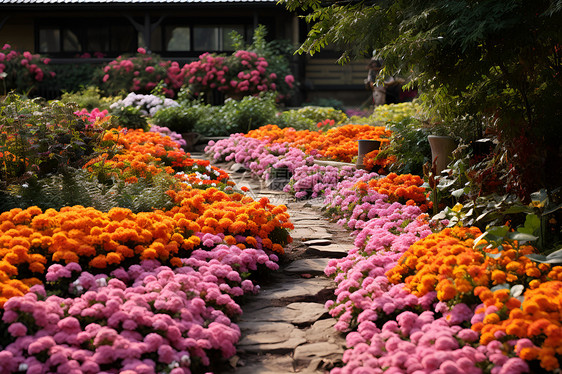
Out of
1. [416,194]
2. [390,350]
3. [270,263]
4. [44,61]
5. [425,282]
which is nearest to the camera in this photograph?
[390,350]

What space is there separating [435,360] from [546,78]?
112 inches

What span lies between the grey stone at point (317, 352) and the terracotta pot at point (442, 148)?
127 inches

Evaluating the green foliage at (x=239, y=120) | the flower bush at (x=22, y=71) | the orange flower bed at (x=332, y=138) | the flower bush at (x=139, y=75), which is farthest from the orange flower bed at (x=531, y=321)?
the flower bush at (x=22, y=71)

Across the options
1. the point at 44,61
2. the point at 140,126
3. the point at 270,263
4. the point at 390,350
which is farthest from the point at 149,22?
the point at 390,350

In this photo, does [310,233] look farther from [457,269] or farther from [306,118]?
[306,118]

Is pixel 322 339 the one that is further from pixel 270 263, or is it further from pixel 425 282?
pixel 270 263

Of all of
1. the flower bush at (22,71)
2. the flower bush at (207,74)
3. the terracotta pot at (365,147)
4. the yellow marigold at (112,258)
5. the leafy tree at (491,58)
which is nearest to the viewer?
the yellow marigold at (112,258)

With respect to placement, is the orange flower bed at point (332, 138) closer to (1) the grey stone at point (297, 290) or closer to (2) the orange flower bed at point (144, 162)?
(2) the orange flower bed at point (144, 162)

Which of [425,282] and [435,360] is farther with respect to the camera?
[425,282]

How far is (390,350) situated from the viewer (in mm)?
3078

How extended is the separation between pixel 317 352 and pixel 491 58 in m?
2.52

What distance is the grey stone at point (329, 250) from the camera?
533 cm

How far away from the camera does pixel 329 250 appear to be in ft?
17.6

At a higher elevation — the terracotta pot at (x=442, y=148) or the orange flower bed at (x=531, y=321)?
the terracotta pot at (x=442, y=148)
